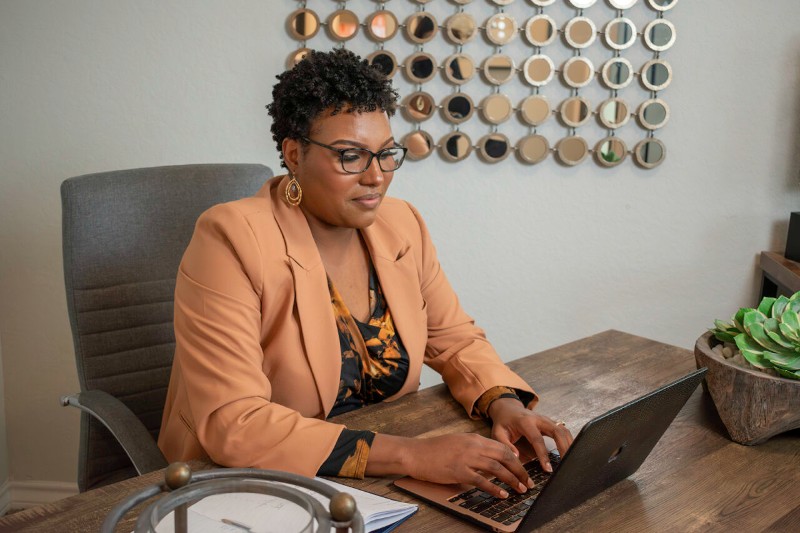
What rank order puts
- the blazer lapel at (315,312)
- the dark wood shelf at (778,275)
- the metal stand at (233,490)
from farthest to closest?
the dark wood shelf at (778,275) → the blazer lapel at (315,312) → the metal stand at (233,490)

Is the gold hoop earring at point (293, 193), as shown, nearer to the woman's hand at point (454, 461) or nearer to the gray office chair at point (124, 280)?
the gray office chair at point (124, 280)

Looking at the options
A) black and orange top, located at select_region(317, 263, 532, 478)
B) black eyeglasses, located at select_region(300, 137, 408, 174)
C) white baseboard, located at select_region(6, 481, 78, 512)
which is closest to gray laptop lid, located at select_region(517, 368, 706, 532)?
black and orange top, located at select_region(317, 263, 532, 478)

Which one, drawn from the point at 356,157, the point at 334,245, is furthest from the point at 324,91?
the point at 334,245

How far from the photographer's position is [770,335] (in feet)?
4.60

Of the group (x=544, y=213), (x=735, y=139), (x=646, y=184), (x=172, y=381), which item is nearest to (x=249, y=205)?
(x=172, y=381)

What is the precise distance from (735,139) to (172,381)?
229 cm

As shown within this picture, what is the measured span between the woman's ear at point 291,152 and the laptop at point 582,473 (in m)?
0.72

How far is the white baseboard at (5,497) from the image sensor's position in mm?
2711

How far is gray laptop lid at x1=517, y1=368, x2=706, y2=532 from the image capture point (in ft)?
3.48

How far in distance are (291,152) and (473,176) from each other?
1.31 m

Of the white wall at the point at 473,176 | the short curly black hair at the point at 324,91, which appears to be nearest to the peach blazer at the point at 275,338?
the short curly black hair at the point at 324,91

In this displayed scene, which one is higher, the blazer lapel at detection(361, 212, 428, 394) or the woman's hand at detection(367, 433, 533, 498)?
the blazer lapel at detection(361, 212, 428, 394)

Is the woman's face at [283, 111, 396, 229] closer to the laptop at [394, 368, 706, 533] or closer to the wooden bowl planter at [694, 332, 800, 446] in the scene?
the laptop at [394, 368, 706, 533]

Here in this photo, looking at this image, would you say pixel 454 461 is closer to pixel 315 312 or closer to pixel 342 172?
pixel 315 312
